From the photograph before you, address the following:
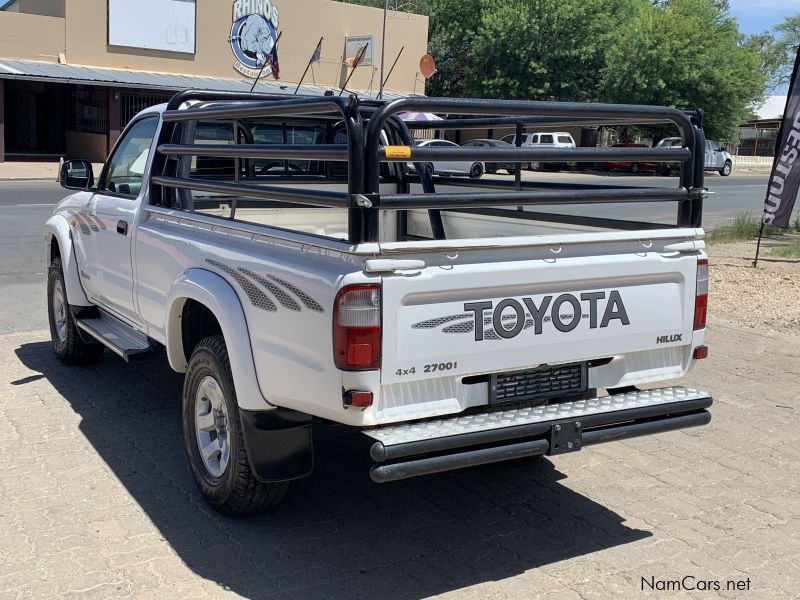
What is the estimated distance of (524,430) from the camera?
3684 millimetres

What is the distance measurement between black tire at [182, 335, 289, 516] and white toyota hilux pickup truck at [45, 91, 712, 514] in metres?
0.01

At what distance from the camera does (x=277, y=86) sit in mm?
34844

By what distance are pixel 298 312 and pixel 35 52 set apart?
2995 centimetres

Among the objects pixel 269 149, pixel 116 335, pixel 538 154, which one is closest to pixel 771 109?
pixel 116 335

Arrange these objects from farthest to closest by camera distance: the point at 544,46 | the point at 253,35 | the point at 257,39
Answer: the point at 544,46
the point at 257,39
the point at 253,35

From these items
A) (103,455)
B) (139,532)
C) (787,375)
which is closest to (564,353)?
(139,532)

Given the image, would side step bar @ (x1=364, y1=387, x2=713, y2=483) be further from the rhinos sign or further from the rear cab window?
the rhinos sign

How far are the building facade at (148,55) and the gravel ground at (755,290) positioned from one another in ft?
60.2

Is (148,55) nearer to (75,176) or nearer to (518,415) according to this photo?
(75,176)

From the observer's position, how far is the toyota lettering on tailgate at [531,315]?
3.63m

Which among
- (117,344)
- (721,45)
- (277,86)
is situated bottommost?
(117,344)

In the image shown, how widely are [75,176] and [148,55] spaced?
93.1 ft

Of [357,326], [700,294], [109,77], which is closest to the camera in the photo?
[357,326]

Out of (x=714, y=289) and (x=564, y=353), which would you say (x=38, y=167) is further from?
(x=564, y=353)
